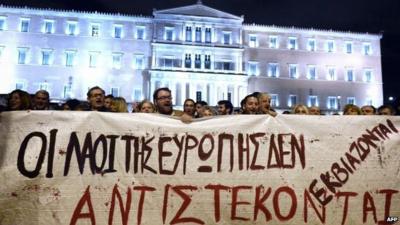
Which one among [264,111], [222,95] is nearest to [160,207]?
[264,111]

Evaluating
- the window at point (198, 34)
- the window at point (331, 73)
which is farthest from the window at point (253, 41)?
the window at point (331, 73)

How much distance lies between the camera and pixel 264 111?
4934 mm

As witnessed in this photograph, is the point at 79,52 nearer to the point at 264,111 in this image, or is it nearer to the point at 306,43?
the point at 306,43

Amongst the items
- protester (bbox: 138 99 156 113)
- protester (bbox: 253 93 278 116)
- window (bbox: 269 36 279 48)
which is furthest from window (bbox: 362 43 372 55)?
protester (bbox: 138 99 156 113)

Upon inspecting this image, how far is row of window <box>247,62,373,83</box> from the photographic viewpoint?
4181cm

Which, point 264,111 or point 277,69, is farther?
point 277,69

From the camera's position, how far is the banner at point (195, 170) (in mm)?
3549

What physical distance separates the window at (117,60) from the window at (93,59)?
4.96ft

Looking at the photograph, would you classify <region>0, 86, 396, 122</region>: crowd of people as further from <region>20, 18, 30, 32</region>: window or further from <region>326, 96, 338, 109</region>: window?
<region>326, 96, 338, 109</region>: window

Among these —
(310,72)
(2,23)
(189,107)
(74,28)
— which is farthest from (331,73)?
(189,107)

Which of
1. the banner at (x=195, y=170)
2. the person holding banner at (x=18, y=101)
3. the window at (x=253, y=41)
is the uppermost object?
the window at (x=253, y=41)

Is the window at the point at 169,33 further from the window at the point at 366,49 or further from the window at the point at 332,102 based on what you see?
the window at the point at 366,49

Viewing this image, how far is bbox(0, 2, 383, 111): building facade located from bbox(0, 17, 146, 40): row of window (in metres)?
0.09

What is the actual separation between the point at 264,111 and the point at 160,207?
74.8 inches
